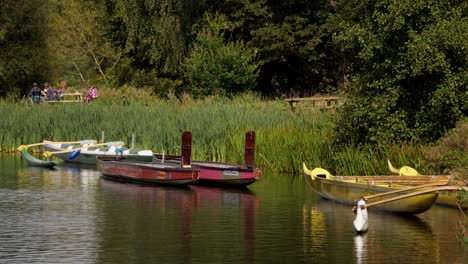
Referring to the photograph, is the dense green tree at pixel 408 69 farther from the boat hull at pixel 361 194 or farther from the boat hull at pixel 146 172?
the boat hull at pixel 146 172

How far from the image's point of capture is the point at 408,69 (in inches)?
1270

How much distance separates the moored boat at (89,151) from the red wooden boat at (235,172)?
16.3 feet

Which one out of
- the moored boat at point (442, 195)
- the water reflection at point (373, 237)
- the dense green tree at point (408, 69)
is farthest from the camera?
the dense green tree at point (408, 69)

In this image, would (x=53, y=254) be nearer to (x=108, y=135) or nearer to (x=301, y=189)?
(x=301, y=189)

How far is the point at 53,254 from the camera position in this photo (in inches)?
856

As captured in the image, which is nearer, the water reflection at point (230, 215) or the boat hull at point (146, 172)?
the water reflection at point (230, 215)

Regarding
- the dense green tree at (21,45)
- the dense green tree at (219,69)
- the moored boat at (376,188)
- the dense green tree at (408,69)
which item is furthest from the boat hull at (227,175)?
the dense green tree at (21,45)

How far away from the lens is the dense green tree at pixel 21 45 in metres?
74.4

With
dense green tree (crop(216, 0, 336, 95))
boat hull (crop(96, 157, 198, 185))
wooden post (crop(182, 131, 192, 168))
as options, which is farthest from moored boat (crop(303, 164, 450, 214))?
dense green tree (crop(216, 0, 336, 95))

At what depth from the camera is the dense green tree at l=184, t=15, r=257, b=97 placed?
2322 inches

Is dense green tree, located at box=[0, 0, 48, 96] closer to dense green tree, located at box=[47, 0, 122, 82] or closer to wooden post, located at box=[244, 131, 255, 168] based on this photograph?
dense green tree, located at box=[47, 0, 122, 82]

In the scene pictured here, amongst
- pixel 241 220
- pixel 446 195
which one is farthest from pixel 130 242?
pixel 446 195

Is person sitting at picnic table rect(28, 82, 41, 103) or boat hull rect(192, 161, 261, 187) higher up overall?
person sitting at picnic table rect(28, 82, 41, 103)

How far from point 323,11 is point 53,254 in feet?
150
